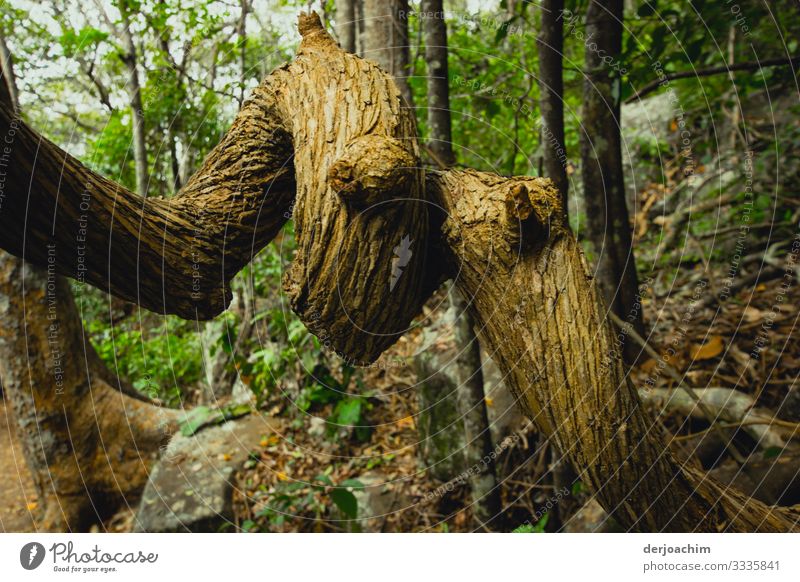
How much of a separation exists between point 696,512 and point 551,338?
54 cm

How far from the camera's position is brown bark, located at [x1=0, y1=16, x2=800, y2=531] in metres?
1.11

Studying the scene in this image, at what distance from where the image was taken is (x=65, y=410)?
3508 millimetres

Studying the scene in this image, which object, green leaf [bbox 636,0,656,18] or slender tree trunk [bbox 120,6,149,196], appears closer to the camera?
green leaf [bbox 636,0,656,18]

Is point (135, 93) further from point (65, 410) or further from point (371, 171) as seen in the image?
point (371, 171)

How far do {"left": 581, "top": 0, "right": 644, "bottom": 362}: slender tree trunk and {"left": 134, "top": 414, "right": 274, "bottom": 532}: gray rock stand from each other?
2.16 m

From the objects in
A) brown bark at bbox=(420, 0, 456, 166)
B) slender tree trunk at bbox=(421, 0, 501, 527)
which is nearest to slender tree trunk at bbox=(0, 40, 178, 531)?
slender tree trunk at bbox=(421, 0, 501, 527)

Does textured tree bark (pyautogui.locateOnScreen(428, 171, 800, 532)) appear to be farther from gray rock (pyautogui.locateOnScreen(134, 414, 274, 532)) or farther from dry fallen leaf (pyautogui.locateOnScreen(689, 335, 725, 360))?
gray rock (pyautogui.locateOnScreen(134, 414, 274, 532))

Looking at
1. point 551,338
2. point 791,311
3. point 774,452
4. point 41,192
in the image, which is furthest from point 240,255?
point 791,311

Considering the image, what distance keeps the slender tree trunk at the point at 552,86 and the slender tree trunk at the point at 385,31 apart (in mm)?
611

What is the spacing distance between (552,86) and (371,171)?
182 centimetres

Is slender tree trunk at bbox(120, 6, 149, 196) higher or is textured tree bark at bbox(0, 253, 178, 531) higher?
slender tree trunk at bbox(120, 6, 149, 196)

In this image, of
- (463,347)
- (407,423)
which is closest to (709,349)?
(463,347)

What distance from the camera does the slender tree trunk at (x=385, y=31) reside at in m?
2.44
